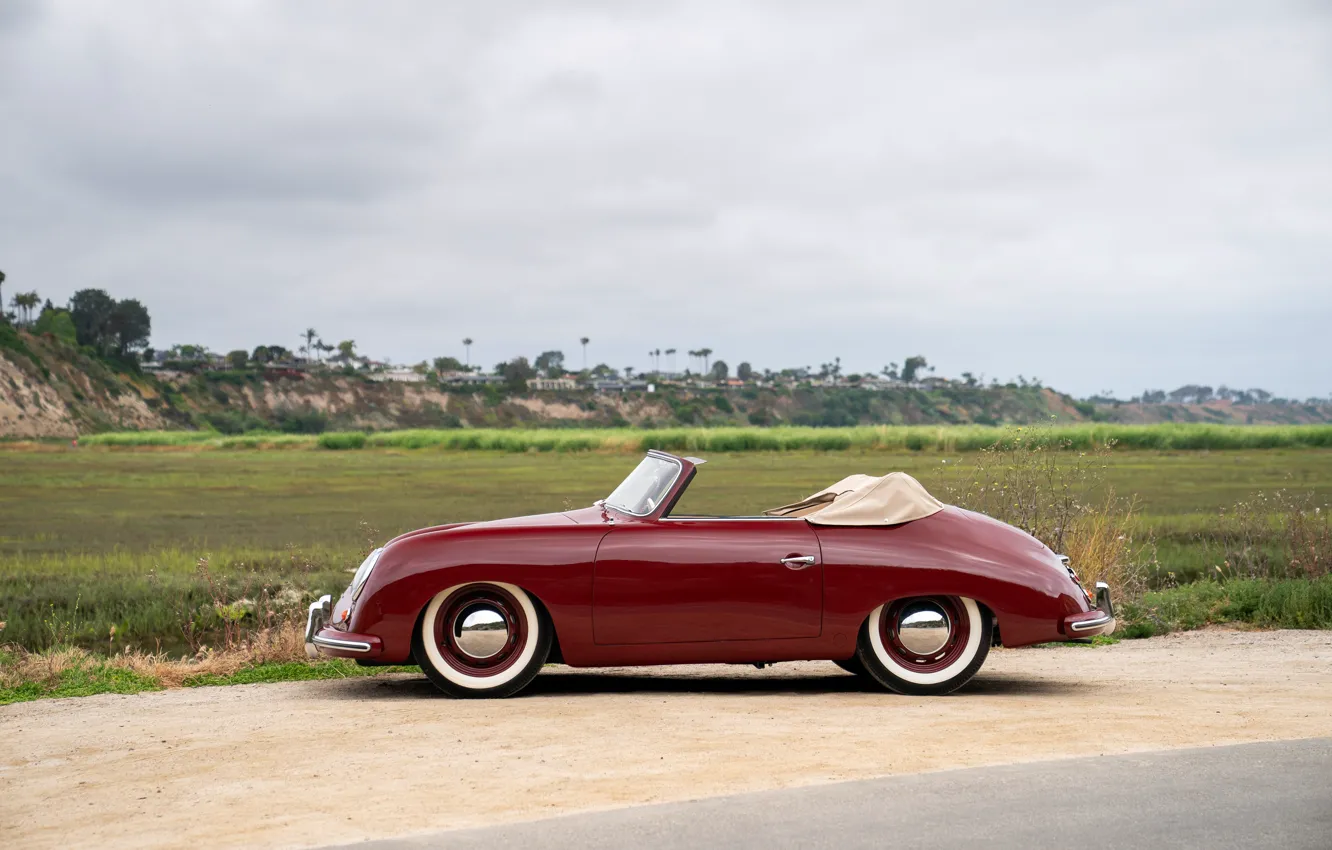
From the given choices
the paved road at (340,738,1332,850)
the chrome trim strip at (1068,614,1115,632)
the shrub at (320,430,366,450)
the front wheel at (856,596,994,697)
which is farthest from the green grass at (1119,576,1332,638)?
the shrub at (320,430,366,450)

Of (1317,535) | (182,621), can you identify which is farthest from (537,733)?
(1317,535)

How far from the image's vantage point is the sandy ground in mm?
5453

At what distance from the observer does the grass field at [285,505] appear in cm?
1770

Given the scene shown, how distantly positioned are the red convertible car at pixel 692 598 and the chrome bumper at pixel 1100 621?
0.01 metres

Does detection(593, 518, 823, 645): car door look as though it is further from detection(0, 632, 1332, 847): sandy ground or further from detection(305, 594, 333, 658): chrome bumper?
detection(305, 594, 333, 658): chrome bumper

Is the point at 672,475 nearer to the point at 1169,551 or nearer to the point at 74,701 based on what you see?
the point at 74,701

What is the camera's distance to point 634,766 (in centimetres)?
607

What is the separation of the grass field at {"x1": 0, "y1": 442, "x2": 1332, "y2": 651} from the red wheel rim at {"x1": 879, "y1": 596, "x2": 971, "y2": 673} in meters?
7.55

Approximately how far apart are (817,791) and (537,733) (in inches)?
75.1

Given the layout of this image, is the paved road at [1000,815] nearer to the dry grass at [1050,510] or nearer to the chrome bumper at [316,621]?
the chrome bumper at [316,621]

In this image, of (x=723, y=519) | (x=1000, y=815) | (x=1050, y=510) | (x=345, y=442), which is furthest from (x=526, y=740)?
(x=345, y=442)

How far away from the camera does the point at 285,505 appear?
38625 mm

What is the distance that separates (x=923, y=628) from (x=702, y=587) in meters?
1.45

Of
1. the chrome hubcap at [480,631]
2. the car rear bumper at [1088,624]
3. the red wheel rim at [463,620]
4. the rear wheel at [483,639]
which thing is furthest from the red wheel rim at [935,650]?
the chrome hubcap at [480,631]
